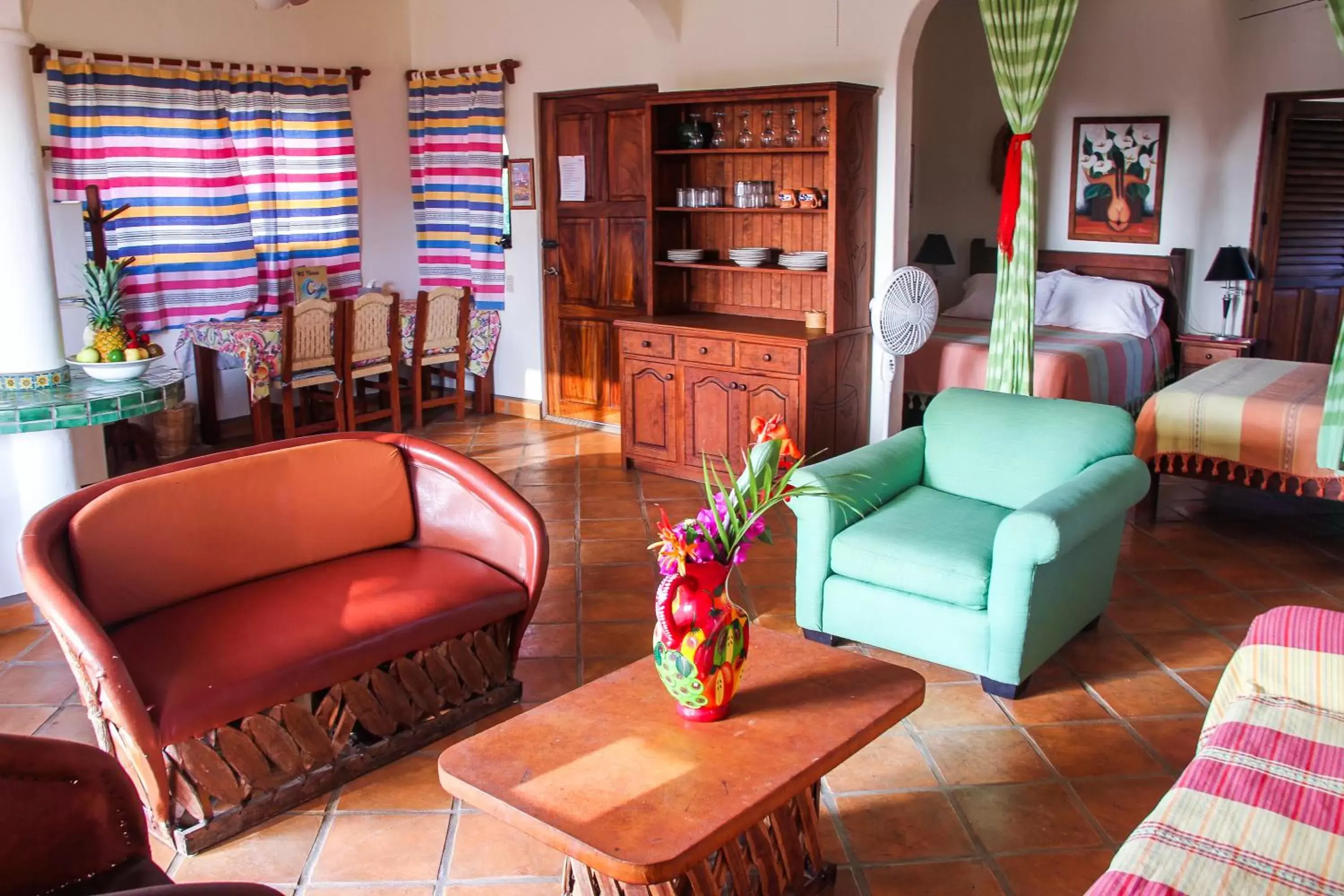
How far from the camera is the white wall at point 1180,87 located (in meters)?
6.87

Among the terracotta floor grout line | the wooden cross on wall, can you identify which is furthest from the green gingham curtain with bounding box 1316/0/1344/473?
the wooden cross on wall

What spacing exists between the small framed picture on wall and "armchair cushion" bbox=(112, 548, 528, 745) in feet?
13.5

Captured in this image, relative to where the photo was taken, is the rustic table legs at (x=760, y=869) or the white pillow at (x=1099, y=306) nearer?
the rustic table legs at (x=760, y=869)

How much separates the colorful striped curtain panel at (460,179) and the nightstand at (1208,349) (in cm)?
431

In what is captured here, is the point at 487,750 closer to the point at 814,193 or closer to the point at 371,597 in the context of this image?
the point at 371,597

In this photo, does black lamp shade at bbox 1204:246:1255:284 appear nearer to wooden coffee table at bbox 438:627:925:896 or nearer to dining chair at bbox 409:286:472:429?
dining chair at bbox 409:286:472:429

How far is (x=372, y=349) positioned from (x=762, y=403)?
2.54m

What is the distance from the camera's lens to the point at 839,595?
3732 millimetres

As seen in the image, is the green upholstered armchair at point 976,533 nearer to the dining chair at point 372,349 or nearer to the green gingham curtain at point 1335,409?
the green gingham curtain at point 1335,409

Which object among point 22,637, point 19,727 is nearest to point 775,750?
point 19,727

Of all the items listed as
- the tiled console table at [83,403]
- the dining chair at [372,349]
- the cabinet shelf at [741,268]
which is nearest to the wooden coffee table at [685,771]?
the tiled console table at [83,403]

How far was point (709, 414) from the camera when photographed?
5.80 m

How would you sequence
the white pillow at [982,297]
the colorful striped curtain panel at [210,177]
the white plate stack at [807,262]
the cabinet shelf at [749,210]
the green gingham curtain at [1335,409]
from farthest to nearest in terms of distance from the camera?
the white pillow at [982,297] < the colorful striped curtain panel at [210,177] < the white plate stack at [807,262] < the cabinet shelf at [749,210] < the green gingham curtain at [1335,409]

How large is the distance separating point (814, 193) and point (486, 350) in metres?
2.71
